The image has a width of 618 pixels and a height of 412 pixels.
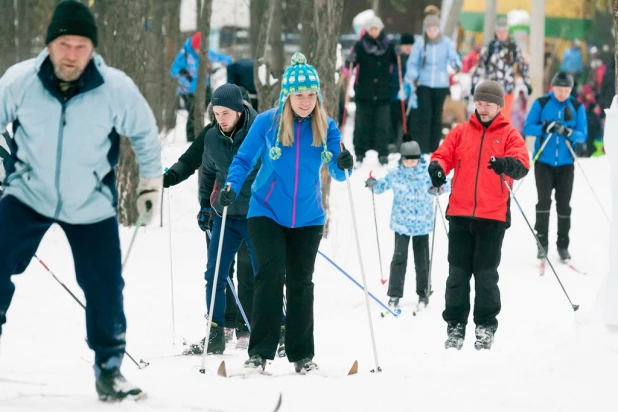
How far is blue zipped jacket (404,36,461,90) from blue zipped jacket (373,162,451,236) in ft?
16.4

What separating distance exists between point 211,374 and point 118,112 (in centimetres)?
193

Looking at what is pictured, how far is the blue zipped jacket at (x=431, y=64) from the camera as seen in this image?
14.8 meters

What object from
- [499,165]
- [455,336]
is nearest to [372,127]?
[455,336]

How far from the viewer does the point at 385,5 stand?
22.8 meters

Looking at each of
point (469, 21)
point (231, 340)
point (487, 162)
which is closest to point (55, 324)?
point (231, 340)

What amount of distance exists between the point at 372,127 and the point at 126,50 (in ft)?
13.4

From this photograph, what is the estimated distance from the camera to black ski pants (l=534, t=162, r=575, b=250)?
1145cm

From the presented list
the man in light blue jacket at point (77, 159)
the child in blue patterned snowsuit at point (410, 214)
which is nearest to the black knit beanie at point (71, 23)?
the man in light blue jacket at point (77, 159)

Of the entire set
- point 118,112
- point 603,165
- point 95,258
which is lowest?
point 603,165

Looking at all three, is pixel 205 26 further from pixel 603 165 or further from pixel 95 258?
pixel 95 258

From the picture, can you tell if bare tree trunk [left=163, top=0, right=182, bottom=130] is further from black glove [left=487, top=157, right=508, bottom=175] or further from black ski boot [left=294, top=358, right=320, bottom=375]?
black ski boot [left=294, top=358, right=320, bottom=375]

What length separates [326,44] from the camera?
1206cm

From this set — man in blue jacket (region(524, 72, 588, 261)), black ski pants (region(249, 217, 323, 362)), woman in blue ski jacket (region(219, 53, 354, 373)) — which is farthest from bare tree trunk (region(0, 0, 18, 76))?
black ski pants (region(249, 217, 323, 362))

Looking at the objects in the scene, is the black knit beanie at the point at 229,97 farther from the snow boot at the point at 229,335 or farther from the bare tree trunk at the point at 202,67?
the bare tree trunk at the point at 202,67
